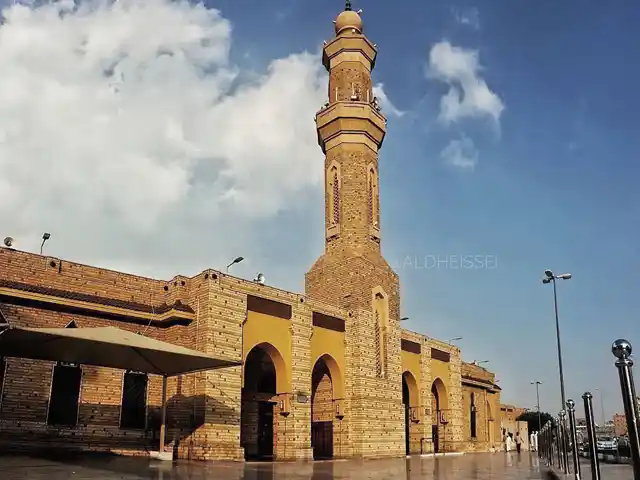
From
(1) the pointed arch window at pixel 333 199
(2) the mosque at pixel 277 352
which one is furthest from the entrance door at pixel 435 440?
(1) the pointed arch window at pixel 333 199

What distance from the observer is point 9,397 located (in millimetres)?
14500

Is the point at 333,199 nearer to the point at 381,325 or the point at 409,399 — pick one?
the point at 381,325

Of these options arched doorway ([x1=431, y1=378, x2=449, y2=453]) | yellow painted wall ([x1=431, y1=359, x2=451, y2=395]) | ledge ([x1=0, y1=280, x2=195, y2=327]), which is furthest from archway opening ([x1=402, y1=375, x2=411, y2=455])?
ledge ([x1=0, y1=280, x2=195, y2=327])

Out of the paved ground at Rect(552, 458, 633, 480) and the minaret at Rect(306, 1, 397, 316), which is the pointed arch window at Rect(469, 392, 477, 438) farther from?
the paved ground at Rect(552, 458, 633, 480)

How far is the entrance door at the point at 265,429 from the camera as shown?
2205cm

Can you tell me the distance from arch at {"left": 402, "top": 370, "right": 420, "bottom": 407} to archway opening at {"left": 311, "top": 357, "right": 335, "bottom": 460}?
17.2ft

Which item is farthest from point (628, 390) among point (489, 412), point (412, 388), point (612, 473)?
point (489, 412)

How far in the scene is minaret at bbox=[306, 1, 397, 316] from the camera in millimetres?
24547

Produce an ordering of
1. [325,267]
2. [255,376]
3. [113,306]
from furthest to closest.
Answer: [325,267]
[255,376]
[113,306]

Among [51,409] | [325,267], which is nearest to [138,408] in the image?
[51,409]

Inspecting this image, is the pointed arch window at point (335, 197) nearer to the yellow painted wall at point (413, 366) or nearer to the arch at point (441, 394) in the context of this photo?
the yellow painted wall at point (413, 366)

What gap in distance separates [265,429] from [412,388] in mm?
7776

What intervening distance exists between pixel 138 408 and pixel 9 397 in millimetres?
3521

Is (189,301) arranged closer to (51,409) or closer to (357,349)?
(51,409)
